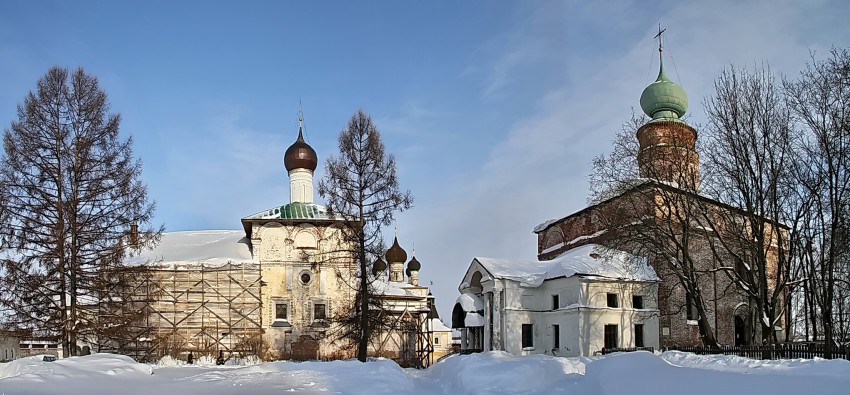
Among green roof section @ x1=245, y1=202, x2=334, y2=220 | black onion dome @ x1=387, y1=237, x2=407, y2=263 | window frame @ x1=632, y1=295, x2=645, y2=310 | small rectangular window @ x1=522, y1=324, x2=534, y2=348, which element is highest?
green roof section @ x1=245, y1=202, x2=334, y2=220

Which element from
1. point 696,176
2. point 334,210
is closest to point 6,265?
point 334,210

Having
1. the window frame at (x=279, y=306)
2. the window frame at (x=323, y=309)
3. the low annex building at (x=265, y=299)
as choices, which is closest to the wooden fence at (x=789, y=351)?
the low annex building at (x=265, y=299)

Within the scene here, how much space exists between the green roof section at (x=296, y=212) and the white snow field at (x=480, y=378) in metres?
16.1

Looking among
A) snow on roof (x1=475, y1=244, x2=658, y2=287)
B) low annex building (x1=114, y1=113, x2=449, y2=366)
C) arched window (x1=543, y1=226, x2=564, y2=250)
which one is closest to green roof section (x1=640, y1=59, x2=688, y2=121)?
arched window (x1=543, y1=226, x2=564, y2=250)

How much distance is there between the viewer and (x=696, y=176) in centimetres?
2422

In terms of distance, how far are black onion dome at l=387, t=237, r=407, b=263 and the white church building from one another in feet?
60.9

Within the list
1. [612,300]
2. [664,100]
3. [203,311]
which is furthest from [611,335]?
[203,311]

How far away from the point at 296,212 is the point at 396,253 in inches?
615

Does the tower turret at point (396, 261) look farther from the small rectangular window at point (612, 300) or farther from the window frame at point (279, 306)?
the small rectangular window at point (612, 300)

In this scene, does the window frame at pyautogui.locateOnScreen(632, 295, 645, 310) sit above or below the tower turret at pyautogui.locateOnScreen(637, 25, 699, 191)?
below

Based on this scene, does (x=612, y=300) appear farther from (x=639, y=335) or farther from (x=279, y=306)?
(x=279, y=306)

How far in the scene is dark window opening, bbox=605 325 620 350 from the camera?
2836 centimetres

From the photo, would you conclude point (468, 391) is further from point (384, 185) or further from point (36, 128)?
point (36, 128)

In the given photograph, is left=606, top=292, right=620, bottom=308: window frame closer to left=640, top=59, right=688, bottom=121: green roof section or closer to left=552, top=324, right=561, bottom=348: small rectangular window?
left=552, top=324, right=561, bottom=348: small rectangular window
